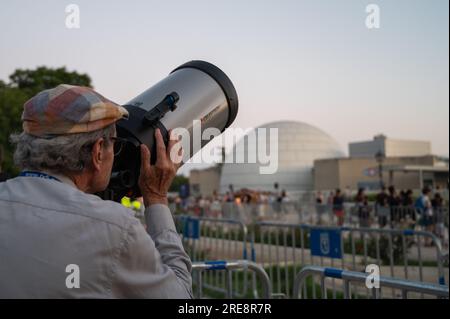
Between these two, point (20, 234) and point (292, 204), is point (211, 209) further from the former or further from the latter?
point (20, 234)

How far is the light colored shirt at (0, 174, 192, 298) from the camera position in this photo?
1295 mm

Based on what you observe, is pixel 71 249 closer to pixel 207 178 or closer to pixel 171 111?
pixel 171 111

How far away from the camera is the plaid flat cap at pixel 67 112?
4.76ft

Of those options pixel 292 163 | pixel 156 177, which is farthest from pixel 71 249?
pixel 292 163

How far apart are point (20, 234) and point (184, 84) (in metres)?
1.16

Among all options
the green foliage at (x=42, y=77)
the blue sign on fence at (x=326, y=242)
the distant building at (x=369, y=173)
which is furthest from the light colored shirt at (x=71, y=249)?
the distant building at (x=369, y=173)

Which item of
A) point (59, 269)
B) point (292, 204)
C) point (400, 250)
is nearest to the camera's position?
point (59, 269)

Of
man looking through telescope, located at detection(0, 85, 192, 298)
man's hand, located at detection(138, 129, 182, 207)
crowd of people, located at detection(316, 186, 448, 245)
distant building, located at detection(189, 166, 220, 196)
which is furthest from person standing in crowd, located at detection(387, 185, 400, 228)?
distant building, located at detection(189, 166, 220, 196)

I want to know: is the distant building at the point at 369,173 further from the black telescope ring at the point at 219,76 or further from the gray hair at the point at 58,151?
the gray hair at the point at 58,151

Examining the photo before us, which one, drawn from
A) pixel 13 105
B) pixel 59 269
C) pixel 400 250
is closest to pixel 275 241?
pixel 400 250

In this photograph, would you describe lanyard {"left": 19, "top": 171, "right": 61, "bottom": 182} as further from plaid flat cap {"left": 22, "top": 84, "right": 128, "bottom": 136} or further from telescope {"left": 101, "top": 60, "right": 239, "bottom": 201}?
telescope {"left": 101, "top": 60, "right": 239, "bottom": 201}

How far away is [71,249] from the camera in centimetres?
129

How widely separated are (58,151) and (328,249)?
517cm

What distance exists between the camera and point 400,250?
339 inches
